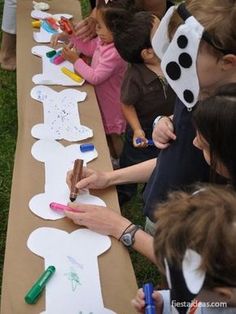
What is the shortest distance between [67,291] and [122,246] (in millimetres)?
228

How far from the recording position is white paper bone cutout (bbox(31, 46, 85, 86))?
2.24 metres

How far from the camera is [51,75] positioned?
2277 millimetres

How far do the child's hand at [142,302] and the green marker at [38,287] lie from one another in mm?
228

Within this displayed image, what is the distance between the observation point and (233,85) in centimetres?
131

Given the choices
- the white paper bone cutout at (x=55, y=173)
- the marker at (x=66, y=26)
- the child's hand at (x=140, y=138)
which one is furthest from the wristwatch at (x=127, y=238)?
the marker at (x=66, y=26)

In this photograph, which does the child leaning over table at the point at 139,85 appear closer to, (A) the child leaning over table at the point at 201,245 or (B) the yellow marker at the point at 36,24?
(B) the yellow marker at the point at 36,24

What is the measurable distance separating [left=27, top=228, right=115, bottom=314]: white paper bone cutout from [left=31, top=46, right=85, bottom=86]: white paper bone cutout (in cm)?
88

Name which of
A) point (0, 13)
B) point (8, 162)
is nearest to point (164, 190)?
point (8, 162)

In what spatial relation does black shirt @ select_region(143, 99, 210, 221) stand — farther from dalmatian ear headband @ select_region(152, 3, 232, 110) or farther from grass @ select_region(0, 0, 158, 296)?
grass @ select_region(0, 0, 158, 296)

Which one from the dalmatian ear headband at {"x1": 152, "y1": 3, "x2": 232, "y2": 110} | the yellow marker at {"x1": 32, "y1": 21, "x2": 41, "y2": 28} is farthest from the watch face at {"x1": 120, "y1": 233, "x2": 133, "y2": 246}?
the yellow marker at {"x1": 32, "y1": 21, "x2": 41, "y2": 28}

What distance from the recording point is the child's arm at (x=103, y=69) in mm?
2225

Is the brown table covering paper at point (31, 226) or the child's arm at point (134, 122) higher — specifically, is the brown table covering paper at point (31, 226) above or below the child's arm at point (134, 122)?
above

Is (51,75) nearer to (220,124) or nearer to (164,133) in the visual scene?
(164,133)

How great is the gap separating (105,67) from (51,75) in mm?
237
